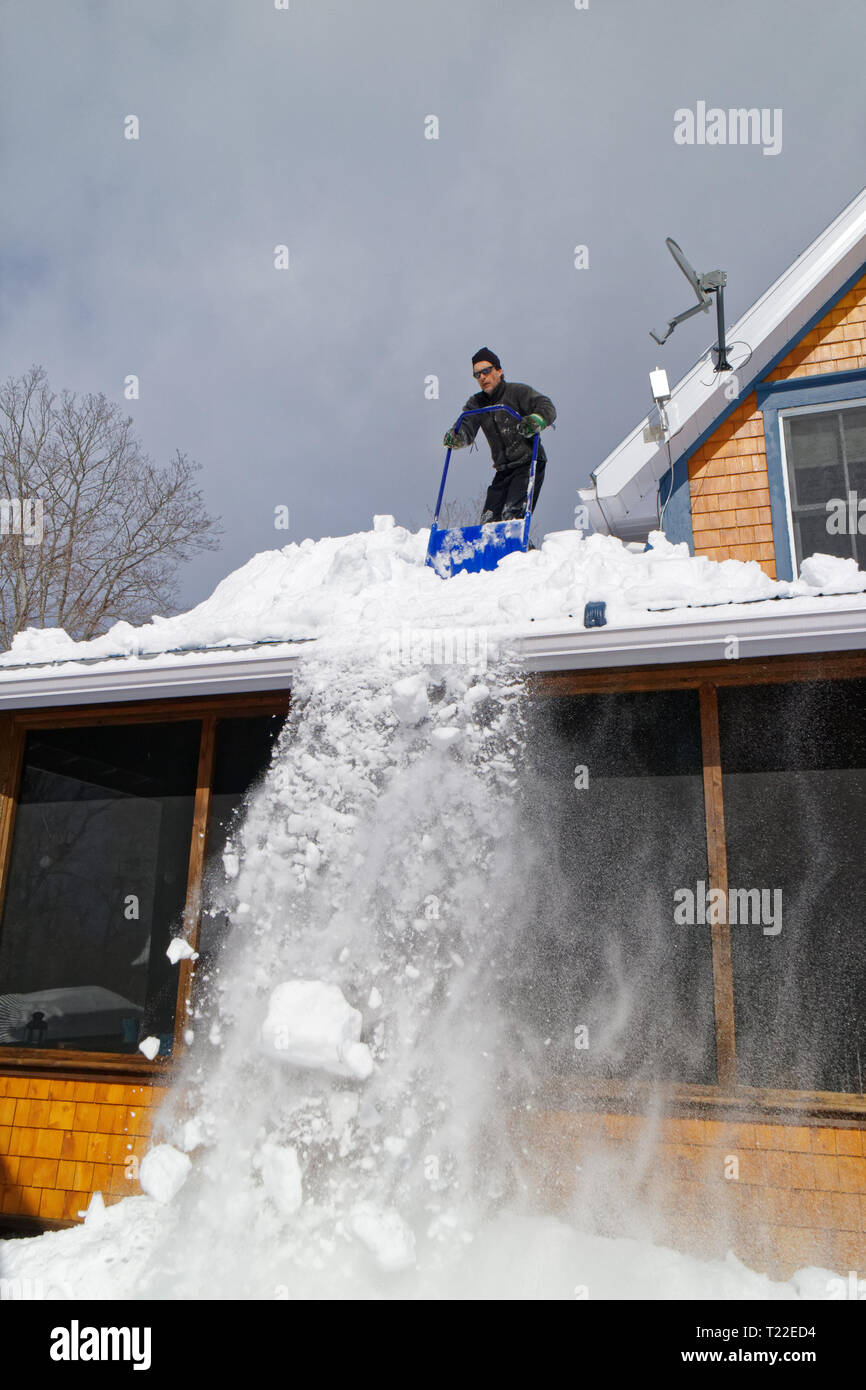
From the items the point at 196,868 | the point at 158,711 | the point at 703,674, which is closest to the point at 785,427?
the point at 703,674

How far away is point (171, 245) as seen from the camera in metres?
10.8

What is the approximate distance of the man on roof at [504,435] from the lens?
6035 millimetres

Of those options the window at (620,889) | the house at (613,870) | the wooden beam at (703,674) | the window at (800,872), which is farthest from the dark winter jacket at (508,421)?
the window at (800,872)

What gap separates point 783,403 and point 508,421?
1987 millimetres

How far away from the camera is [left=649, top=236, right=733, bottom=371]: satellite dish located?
5.93 meters

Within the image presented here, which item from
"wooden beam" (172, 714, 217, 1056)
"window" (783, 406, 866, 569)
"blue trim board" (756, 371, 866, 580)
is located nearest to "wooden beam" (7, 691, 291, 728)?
"wooden beam" (172, 714, 217, 1056)

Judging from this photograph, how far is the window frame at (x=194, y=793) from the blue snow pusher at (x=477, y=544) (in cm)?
158

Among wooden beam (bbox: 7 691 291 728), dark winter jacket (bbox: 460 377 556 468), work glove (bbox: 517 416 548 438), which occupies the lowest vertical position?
wooden beam (bbox: 7 691 291 728)

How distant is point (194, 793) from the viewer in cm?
489

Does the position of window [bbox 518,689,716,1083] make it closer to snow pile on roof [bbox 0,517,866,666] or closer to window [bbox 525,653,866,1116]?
window [bbox 525,653,866,1116]

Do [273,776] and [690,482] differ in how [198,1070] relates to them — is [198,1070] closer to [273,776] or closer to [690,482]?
[273,776]

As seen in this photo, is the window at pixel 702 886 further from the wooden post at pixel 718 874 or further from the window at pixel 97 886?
the window at pixel 97 886

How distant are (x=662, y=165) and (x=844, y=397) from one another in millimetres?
4971

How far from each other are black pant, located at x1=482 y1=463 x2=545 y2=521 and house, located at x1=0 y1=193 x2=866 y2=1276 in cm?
80
